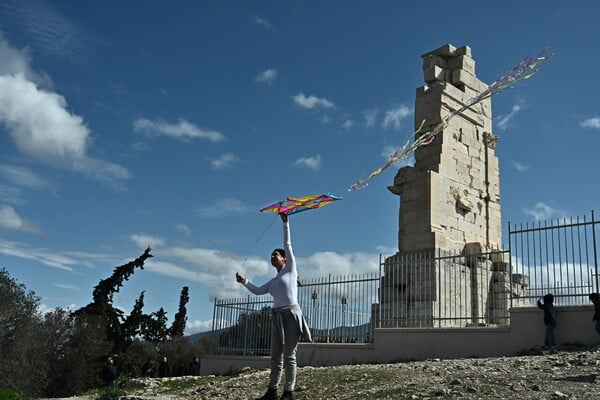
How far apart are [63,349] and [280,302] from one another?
67.1ft

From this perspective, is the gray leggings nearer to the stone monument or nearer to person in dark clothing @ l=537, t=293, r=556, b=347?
person in dark clothing @ l=537, t=293, r=556, b=347

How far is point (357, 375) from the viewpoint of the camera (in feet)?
33.0

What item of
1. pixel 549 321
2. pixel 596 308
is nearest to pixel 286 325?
pixel 549 321

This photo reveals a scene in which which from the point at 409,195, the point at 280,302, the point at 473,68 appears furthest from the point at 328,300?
the point at 473,68

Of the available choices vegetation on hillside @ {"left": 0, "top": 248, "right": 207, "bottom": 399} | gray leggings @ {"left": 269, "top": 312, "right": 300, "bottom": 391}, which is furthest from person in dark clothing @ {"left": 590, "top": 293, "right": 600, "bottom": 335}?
vegetation on hillside @ {"left": 0, "top": 248, "right": 207, "bottom": 399}

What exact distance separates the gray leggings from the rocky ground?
1336 mm

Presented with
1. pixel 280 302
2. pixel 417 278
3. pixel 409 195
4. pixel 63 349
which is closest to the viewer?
pixel 280 302

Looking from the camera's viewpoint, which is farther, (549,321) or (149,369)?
(149,369)

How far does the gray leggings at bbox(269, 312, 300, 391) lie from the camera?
7.00 metres

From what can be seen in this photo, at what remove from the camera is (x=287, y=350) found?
7.00 meters

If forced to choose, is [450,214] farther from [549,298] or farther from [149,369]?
[149,369]

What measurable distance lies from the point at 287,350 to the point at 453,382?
2536mm

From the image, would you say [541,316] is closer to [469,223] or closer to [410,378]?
[410,378]

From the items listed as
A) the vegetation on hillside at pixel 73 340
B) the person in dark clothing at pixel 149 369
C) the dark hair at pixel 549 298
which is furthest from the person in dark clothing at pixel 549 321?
the person in dark clothing at pixel 149 369
